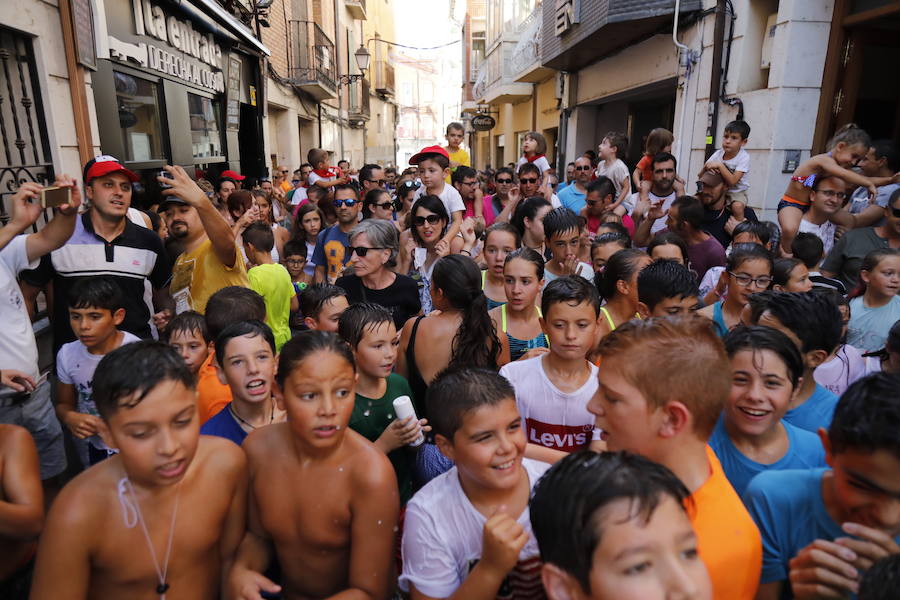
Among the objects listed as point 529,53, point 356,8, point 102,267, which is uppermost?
point 356,8

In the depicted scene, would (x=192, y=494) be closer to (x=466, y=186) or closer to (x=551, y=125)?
(x=466, y=186)

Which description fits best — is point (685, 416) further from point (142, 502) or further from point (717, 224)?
point (717, 224)

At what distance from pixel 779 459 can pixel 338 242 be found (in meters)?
3.56

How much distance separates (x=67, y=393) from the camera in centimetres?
269

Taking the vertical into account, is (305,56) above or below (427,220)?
above

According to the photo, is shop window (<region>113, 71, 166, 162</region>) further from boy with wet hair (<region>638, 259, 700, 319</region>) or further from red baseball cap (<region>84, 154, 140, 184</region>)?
boy with wet hair (<region>638, 259, 700, 319</region>)

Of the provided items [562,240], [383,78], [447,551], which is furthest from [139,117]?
[383,78]

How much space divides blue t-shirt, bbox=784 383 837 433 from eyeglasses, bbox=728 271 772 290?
996 mm

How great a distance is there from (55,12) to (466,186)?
13.3 ft

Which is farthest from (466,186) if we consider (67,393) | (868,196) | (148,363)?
(148,363)

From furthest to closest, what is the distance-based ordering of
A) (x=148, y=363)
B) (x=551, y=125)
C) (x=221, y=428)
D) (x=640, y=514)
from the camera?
1. (x=551, y=125)
2. (x=221, y=428)
3. (x=148, y=363)
4. (x=640, y=514)

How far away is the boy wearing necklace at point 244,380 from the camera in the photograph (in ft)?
7.22

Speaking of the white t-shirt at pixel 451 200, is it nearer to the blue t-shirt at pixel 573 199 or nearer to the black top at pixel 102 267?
the blue t-shirt at pixel 573 199

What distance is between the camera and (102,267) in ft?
10.1
